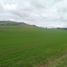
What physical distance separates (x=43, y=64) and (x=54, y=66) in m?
1.83

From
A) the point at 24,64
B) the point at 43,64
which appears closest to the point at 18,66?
the point at 24,64

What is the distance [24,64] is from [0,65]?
84.8 inches

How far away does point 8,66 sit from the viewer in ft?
54.5

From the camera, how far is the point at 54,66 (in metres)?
16.4

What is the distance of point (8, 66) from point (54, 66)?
404 centimetres

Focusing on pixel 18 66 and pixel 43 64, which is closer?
pixel 18 66

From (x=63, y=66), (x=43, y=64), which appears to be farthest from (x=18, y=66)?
(x=63, y=66)

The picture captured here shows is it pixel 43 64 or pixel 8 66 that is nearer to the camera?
pixel 8 66

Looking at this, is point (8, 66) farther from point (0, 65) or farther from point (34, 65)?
point (34, 65)

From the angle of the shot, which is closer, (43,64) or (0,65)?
(0,65)

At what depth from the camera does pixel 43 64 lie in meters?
18.0

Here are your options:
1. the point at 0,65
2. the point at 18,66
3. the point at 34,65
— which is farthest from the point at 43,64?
the point at 0,65

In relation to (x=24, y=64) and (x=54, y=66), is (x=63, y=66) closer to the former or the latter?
(x=54, y=66)

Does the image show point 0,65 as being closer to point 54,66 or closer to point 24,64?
point 24,64
